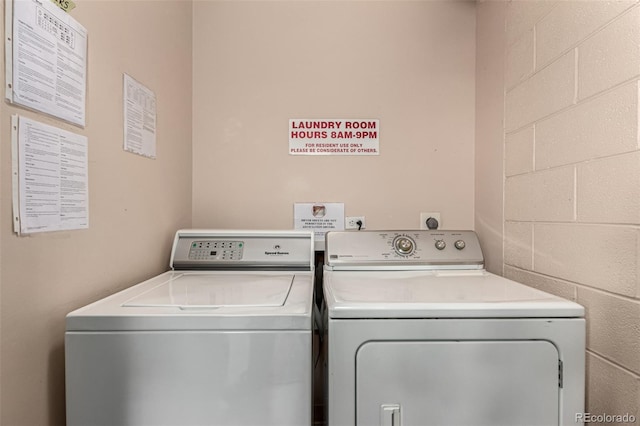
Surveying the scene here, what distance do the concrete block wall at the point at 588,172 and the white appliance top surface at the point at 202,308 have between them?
32.5 inches

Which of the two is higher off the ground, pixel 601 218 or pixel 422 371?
pixel 601 218

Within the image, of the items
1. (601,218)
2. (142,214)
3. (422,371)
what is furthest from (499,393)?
(142,214)

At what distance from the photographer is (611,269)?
95cm

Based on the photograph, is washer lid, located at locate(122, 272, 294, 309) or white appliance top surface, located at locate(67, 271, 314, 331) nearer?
white appliance top surface, located at locate(67, 271, 314, 331)

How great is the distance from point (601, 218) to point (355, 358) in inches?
31.2

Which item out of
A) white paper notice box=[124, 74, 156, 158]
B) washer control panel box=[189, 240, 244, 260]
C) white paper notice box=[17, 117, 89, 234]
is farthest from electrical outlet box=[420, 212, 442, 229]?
white paper notice box=[17, 117, 89, 234]

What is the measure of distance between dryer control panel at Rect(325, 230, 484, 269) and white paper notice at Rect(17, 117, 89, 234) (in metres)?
0.92

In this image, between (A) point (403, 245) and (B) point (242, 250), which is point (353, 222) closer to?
(A) point (403, 245)

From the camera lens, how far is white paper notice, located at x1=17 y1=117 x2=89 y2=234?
81 centimetres

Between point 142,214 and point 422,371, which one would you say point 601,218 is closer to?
point 422,371

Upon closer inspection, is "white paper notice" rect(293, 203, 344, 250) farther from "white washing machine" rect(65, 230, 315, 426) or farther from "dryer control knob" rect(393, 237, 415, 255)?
"white washing machine" rect(65, 230, 315, 426)

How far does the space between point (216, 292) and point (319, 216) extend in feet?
2.78

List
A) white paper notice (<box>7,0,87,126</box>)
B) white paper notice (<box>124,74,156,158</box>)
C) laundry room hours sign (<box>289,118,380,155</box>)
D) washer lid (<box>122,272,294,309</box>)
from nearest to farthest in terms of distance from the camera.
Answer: white paper notice (<box>7,0,87,126</box>)
washer lid (<box>122,272,294,309</box>)
white paper notice (<box>124,74,156,158</box>)
laundry room hours sign (<box>289,118,380,155</box>)

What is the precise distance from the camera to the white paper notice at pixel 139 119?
1240 mm
